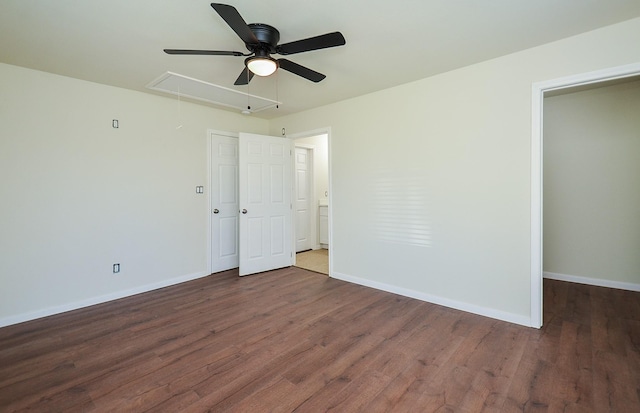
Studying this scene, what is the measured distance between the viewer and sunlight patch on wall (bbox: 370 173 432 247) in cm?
338

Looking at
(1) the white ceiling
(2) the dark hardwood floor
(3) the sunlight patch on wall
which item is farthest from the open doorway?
(1) the white ceiling

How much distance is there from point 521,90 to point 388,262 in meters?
2.28

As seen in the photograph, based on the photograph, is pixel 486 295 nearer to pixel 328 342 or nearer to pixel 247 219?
pixel 328 342

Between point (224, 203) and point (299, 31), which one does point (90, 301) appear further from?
point (299, 31)

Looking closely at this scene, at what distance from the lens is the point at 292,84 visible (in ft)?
11.2

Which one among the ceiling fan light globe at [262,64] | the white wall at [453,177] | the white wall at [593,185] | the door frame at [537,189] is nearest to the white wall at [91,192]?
the white wall at [453,177]

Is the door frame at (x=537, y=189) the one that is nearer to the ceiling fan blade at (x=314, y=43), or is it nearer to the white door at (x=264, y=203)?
the ceiling fan blade at (x=314, y=43)

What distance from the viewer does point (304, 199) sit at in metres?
6.15

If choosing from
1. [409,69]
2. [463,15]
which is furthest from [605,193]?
[463,15]

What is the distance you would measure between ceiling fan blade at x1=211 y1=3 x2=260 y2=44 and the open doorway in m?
3.87

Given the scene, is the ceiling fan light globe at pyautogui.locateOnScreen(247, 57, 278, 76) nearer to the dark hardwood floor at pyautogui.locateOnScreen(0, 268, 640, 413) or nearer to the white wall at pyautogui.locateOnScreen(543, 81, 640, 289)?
the dark hardwood floor at pyautogui.locateOnScreen(0, 268, 640, 413)

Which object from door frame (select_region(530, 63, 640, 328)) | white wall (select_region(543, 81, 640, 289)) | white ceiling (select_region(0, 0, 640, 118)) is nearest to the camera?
white ceiling (select_region(0, 0, 640, 118))

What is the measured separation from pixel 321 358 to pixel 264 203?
9.26ft

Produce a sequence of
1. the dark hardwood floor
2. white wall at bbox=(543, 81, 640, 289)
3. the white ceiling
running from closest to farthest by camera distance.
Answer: the dark hardwood floor
the white ceiling
white wall at bbox=(543, 81, 640, 289)
